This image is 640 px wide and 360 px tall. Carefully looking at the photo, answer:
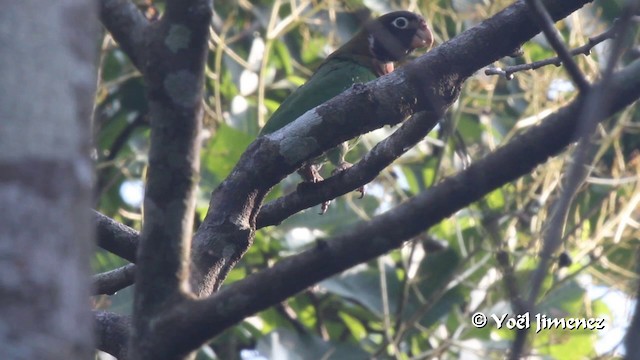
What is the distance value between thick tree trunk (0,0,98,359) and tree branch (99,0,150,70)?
1.65 meters

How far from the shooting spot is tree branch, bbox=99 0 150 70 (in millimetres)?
3127

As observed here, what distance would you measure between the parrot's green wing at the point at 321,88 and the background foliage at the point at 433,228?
0.56 m

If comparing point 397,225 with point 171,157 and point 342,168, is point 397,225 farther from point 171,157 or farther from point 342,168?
point 342,168

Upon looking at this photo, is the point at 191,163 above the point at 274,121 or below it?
below

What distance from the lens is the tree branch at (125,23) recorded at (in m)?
3.13

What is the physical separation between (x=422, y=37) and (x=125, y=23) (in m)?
2.73

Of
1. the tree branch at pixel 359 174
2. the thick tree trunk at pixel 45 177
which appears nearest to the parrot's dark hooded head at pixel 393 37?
the tree branch at pixel 359 174

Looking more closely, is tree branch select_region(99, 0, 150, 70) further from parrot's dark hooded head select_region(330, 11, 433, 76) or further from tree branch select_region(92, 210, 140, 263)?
parrot's dark hooded head select_region(330, 11, 433, 76)

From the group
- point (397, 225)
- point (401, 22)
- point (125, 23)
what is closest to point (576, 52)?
point (397, 225)

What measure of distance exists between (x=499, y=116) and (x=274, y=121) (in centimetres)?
252

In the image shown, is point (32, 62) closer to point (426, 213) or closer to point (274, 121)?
point (426, 213)

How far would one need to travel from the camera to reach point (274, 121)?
4570mm

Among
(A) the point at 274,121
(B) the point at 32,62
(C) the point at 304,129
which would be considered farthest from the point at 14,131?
(A) the point at 274,121

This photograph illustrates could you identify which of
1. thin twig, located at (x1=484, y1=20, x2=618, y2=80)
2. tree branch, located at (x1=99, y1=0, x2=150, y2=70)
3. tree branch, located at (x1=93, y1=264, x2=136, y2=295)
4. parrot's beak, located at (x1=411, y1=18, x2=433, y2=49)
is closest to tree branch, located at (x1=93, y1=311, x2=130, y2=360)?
tree branch, located at (x1=93, y1=264, x2=136, y2=295)
